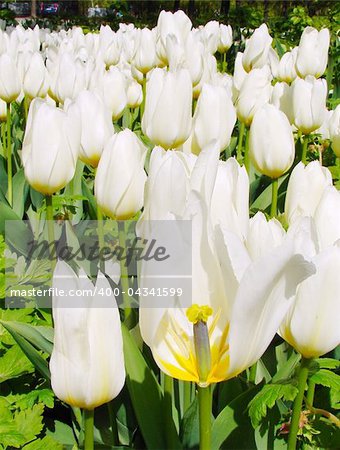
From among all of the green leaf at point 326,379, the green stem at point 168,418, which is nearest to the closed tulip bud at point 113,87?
the green stem at point 168,418

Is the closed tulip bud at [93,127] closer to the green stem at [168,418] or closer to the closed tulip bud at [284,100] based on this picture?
the green stem at [168,418]

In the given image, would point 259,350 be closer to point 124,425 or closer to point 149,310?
point 149,310

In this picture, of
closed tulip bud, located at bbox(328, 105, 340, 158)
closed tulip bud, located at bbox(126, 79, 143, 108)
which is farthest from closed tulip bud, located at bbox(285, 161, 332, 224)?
closed tulip bud, located at bbox(126, 79, 143, 108)

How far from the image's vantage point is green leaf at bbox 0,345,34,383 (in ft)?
5.30

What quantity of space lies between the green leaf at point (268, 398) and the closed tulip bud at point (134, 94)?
288 centimetres

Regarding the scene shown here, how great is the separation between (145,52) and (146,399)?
8.50ft

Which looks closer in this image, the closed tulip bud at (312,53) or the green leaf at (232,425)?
the green leaf at (232,425)

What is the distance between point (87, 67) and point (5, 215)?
3.22 ft

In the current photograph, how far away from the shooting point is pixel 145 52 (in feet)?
11.7

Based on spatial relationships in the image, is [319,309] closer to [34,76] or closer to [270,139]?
[270,139]

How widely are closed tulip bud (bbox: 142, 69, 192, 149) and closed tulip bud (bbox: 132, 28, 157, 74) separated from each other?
149cm

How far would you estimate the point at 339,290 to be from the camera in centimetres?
108

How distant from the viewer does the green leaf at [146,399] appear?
140cm

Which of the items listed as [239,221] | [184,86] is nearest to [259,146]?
[184,86]
